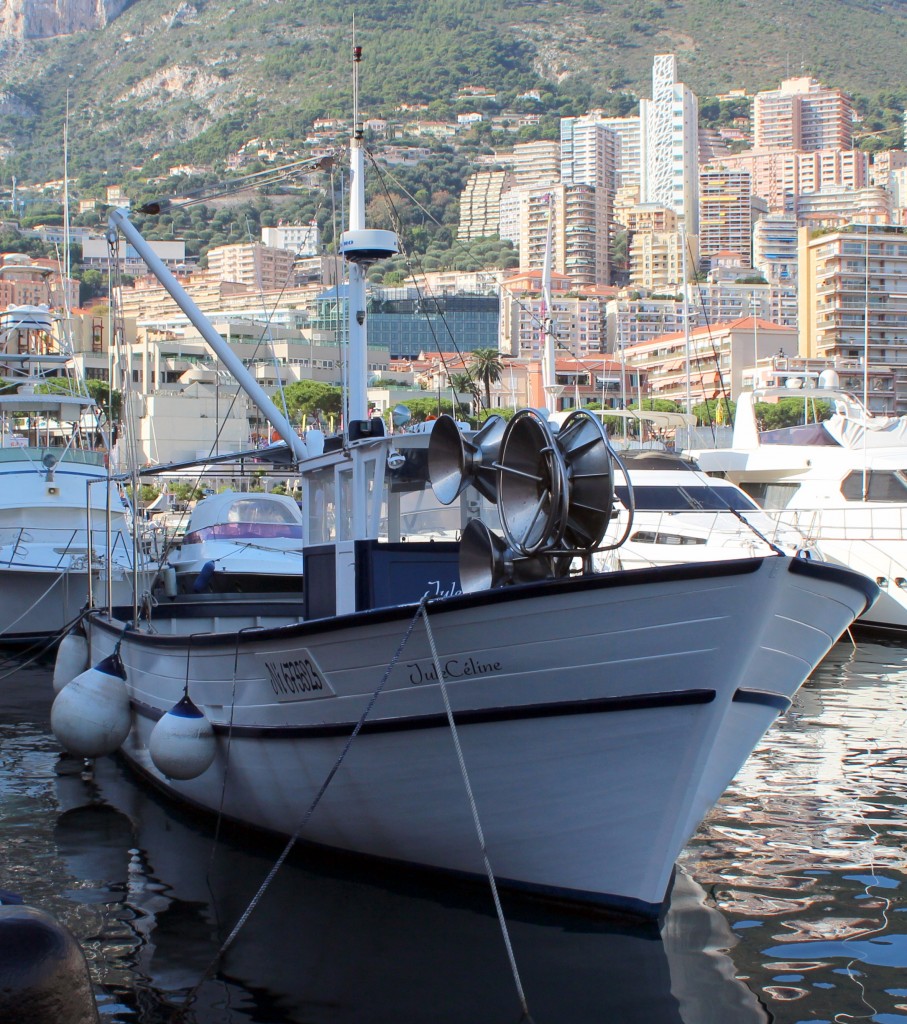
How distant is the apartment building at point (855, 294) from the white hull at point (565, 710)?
367 ft

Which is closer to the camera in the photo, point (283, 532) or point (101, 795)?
point (101, 795)

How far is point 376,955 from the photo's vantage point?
7.31 m

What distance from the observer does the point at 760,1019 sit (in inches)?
256

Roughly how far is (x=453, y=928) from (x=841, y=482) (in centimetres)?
1937

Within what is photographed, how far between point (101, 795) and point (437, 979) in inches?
215

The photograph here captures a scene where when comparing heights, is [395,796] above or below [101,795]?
above

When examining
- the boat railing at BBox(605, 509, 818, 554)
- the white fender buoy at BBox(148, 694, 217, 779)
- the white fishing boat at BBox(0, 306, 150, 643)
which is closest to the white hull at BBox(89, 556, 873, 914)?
the white fender buoy at BBox(148, 694, 217, 779)

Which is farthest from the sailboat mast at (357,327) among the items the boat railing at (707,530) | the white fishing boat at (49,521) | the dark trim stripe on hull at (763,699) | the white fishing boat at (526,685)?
the boat railing at (707,530)

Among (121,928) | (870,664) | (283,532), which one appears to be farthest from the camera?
(283,532)

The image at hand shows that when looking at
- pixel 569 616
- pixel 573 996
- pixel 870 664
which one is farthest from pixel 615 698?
pixel 870 664

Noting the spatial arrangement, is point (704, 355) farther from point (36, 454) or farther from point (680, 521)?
point (36, 454)

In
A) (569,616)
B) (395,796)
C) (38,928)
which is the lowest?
(395,796)

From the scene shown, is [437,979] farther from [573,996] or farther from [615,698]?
[615,698]

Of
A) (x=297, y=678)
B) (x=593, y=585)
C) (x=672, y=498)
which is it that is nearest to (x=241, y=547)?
(x=672, y=498)
